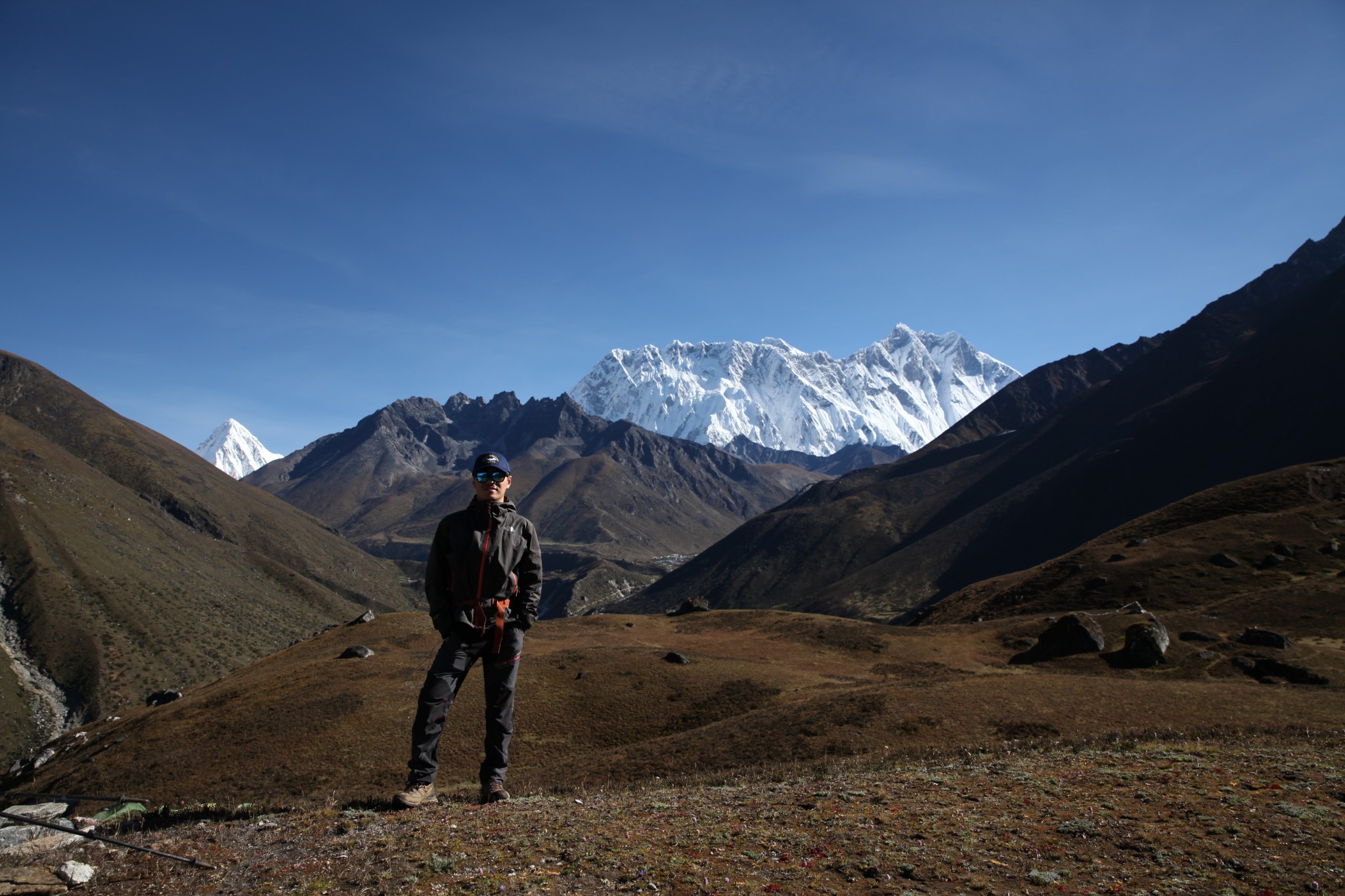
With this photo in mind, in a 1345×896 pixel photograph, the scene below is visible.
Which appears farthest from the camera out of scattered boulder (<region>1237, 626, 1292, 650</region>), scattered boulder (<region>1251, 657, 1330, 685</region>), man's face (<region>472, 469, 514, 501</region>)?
scattered boulder (<region>1237, 626, 1292, 650</region>)

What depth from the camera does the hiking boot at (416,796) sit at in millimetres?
11507

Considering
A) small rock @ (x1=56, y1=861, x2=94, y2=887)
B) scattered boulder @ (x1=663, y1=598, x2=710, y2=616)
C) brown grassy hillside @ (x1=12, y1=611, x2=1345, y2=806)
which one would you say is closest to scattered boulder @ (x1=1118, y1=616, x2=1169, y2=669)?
brown grassy hillside @ (x1=12, y1=611, x2=1345, y2=806)

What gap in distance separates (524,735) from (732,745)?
1281 cm

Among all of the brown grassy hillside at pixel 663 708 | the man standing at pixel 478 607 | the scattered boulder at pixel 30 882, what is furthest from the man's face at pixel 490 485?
the scattered boulder at pixel 30 882

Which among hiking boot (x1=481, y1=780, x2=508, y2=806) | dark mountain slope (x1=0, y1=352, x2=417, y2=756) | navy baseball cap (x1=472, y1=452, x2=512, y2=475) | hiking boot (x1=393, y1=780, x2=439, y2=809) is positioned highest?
navy baseball cap (x1=472, y1=452, x2=512, y2=475)

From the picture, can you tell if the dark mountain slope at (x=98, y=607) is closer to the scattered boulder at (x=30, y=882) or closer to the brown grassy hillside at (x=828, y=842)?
the scattered boulder at (x=30, y=882)

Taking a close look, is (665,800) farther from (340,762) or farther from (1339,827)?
(340,762)

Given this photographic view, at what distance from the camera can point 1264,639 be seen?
38.6 m

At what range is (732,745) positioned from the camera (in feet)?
84.2

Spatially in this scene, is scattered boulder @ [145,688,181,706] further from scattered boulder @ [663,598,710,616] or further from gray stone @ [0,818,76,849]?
gray stone @ [0,818,76,849]

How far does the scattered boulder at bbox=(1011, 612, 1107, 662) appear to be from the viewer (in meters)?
41.0

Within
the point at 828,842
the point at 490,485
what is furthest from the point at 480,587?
the point at 828,842

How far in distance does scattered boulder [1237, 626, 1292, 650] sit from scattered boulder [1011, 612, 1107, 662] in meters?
6.73

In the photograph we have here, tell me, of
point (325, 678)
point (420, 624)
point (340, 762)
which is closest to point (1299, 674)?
point (340, 762)
